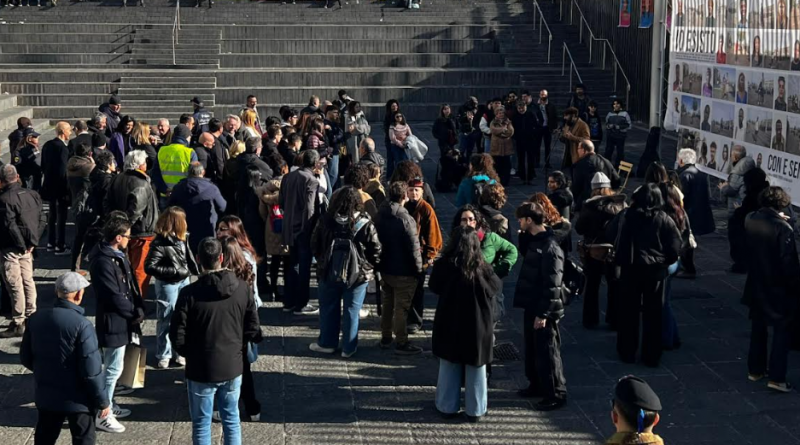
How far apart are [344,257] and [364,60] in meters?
19.8

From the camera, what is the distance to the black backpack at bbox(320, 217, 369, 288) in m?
8.62

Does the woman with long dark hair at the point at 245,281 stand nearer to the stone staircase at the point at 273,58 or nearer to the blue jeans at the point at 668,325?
the blue jeans at the point at 668,325

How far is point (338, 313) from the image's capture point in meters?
9.10

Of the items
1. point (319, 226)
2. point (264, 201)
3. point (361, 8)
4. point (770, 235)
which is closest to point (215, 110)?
point (361, 8)

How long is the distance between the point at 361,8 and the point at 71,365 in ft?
85.7

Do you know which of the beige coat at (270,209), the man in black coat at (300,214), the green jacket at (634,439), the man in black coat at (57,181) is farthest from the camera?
the man in black coat at (57,181)

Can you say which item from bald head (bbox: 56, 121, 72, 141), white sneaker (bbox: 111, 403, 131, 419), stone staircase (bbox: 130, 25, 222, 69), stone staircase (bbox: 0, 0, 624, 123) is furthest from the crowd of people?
stone staircase (bbox: 130, 25, 222, 69)

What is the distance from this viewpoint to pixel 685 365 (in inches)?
348

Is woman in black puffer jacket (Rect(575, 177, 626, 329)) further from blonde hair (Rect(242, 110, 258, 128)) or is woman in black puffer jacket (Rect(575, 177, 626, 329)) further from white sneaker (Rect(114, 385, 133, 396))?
blonde hair (Rect(242, 110, 258, 128))

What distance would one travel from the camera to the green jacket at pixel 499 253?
26.5 feet

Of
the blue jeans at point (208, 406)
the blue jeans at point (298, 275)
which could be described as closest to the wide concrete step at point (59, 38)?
the blue jeans at point (298, 275)

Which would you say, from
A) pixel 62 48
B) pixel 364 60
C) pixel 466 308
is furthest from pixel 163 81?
pixel 466 308

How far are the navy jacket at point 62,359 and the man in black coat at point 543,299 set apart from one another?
124 inches

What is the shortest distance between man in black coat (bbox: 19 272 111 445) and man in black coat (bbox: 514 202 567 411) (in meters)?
3.14
